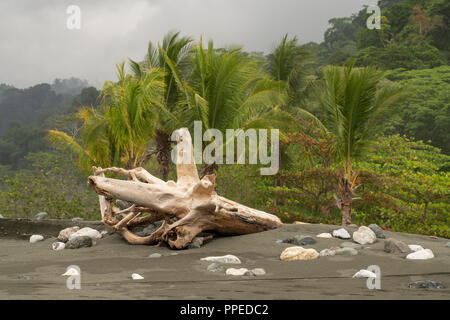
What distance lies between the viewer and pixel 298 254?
653 centimetres

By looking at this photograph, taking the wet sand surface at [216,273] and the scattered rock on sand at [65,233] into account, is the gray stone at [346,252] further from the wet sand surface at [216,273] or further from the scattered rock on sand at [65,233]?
the scattered rock on sand at [65,233]

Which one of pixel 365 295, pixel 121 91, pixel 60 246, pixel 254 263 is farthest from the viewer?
pixel 121 91

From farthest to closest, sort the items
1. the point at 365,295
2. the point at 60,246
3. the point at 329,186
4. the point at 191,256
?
the point at 329,186 < the point at 60,246 < the point at 191,256 < the point at 365,295

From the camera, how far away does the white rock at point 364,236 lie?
7.33m

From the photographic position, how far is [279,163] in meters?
14.2

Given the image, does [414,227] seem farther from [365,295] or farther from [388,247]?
[365,295]

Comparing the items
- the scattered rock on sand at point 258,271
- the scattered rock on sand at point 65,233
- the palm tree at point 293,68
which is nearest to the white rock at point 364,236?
the scattered rock on sand at point 258,271

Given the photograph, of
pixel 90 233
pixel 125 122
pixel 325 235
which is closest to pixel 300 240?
pixel 325 235

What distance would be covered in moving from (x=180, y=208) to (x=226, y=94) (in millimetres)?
4549

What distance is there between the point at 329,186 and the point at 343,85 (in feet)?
12.9

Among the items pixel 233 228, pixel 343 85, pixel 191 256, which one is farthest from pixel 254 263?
pixel 343 85

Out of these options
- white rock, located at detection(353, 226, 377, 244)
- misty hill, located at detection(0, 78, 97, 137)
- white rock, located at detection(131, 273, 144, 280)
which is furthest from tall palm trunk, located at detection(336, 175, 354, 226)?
misty hill, located at detection(0, 78, 97, 137)

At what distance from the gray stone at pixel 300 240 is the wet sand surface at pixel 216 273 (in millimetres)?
133

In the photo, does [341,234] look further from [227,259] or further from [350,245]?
[227,259]
